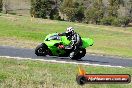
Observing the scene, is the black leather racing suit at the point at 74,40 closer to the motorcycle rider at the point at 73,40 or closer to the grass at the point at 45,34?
the motorcycle rider at the point at 73,40

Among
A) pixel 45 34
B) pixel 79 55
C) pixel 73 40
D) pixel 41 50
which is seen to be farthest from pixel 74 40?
pixel 45 34

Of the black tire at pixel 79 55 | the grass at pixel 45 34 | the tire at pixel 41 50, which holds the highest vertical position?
the tire at pixel 41 50

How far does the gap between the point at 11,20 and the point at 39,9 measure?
107 feet

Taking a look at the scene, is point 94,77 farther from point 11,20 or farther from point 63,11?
point 63,11

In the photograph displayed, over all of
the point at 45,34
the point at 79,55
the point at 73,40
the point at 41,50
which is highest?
the point at 73,40

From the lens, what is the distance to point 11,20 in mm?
57750

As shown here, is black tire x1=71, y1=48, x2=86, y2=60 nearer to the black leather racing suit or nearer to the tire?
the black leather racing suit

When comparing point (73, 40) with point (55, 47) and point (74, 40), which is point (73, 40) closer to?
point (74, 40)

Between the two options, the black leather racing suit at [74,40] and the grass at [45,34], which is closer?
the black leather racing suit at [74,40]

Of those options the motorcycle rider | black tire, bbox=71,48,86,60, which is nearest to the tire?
the motorcycle rider

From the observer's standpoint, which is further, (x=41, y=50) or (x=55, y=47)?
(x=55, y=47)

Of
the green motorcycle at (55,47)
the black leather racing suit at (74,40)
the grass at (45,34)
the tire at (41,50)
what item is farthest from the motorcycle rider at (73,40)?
the grass at (45,34)

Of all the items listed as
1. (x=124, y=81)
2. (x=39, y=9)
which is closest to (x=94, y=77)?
(x=124, y=81)

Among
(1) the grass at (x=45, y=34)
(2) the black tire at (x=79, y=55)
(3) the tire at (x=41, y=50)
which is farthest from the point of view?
(1) the grass at (x=45, y=34)
